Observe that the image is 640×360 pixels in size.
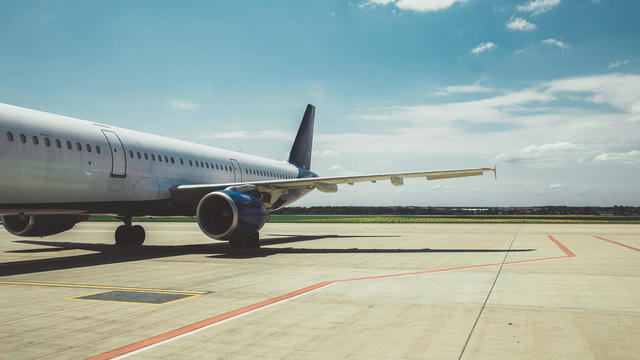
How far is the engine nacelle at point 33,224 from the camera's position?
16.1m

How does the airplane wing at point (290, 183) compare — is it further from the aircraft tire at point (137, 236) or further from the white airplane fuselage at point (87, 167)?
the aircraft tire at point (137, 236)

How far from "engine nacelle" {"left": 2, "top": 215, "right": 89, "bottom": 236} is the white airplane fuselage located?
9.08 feet

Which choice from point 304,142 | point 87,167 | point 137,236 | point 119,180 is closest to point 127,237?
point 137,236

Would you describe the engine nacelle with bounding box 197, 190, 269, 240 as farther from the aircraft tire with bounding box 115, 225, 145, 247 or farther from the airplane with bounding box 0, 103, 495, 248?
the aircraft tire with bounding box 115, 225, 145, 247

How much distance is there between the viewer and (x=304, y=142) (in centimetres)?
3003

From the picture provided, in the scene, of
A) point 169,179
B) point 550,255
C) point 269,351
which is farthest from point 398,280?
point 169,179

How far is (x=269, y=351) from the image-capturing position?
473 centimetres

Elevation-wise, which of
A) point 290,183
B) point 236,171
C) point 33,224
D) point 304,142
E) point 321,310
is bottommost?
point 321,310

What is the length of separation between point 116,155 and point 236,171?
7.72 meters

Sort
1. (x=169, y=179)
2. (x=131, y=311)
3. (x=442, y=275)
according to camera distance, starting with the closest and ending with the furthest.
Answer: (x=131, y=311)
(x=442, y=275)
(x=169, y=179)

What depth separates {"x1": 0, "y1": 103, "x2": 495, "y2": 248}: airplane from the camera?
38.6 feet

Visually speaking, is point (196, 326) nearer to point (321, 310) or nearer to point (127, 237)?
point (321, 310)

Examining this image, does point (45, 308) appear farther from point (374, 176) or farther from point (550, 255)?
point (550, 255)

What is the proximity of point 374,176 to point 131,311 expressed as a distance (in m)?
11.8
